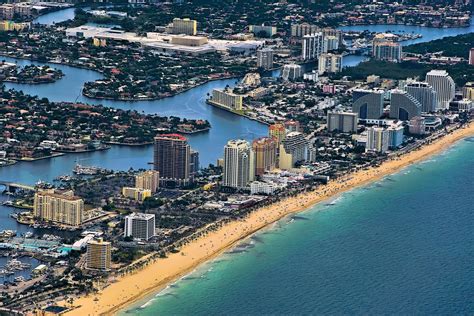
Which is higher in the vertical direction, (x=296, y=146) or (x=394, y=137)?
(x=296, y=146)

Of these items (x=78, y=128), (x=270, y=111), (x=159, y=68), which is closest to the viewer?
(x=78, y=128)

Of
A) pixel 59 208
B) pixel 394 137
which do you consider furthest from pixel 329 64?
pixel 59 208

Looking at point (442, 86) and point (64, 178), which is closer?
point (64, 178)

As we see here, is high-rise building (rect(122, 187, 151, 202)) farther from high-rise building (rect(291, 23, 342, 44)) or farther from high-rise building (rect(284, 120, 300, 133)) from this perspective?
high-rise building (rect(291, 23, 342, 44))

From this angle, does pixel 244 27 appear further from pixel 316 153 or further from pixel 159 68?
pixel 316 153

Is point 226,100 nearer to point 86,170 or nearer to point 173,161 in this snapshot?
point 86,170

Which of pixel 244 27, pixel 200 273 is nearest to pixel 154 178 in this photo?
pixel 200 273
